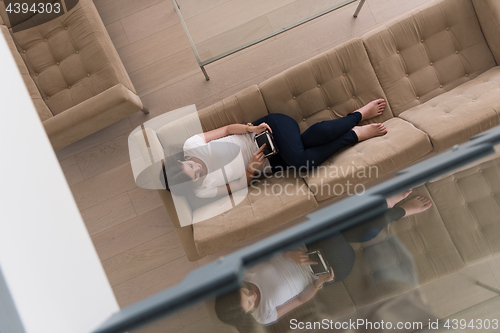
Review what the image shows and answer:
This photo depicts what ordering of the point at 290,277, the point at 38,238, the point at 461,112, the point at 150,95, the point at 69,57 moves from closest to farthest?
the point at 38,238 → the point at 290,277 → the point at 461,112 → the point at 69,57 → the point at 150,95

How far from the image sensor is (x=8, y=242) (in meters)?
0.66

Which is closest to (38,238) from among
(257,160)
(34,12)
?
(257,160)

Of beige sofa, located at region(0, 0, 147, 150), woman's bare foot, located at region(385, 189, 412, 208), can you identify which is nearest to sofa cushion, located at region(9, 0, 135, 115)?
beige sofa, located at region(0, 0, 147, 150)

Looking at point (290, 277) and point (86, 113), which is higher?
point (86, 113)

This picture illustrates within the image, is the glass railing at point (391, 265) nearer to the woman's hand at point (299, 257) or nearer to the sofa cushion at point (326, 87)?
the woman's hand at point (299, 257)

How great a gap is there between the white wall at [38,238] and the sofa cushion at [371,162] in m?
1.21

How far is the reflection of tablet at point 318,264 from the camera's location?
79cm

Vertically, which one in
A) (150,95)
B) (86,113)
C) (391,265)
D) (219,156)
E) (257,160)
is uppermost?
(150,95)

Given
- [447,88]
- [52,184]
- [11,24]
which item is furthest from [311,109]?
[11,24]

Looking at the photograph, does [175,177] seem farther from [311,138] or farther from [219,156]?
[311,138]

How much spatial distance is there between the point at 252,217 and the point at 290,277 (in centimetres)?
84

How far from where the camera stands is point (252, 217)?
65.8 inches

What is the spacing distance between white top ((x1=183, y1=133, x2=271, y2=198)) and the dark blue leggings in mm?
167

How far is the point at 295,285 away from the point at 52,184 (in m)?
0.80
